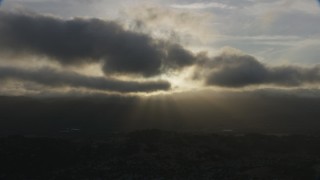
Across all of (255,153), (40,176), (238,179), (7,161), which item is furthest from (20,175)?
(255,153)

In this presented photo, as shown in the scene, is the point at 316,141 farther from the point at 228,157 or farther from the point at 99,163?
the point at 99,163

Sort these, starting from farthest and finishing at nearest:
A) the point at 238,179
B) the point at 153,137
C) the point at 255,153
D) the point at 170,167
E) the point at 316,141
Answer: the point at 316,141, the point at 153,137, the point at 255,153, the point at 170,167, the point at 238,179

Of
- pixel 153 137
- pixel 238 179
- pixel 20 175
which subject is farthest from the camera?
pixel 153 137

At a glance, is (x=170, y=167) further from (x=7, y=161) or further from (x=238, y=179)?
(x=7, y=161)

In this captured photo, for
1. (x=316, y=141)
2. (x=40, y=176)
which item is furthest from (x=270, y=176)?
(x=316, y=141)

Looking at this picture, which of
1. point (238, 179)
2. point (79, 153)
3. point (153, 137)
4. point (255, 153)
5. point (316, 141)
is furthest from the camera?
point (316, 141)

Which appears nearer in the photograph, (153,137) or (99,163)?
(99,163)
